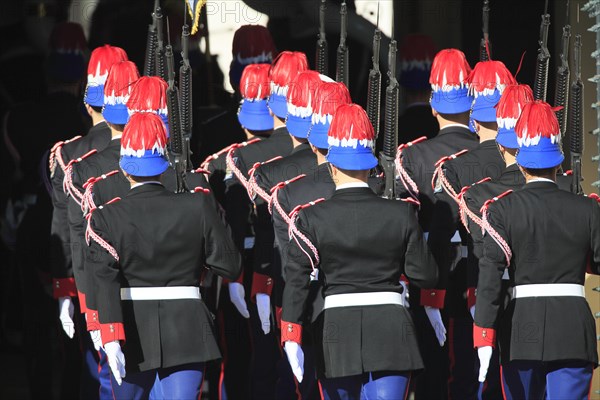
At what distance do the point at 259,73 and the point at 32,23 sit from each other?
253cm

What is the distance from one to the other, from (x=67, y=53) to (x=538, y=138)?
359cm

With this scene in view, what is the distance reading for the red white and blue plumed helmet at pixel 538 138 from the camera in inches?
276

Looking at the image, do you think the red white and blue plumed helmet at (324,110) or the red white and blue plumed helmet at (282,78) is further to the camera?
the red white and blue plumed helmet at (282,78)

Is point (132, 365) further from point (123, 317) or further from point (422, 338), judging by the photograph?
point (422, 338)

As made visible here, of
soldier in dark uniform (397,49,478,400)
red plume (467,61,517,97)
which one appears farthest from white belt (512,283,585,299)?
red plume (467,61,517,97)

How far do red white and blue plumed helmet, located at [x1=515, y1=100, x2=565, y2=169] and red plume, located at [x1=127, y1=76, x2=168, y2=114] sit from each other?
6.04ft

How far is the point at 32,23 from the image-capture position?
10.8 metres

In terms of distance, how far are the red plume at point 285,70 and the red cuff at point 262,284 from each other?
1014 millimetres

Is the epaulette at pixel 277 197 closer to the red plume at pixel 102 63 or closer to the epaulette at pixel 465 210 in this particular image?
the epaulette at pixel 465 210

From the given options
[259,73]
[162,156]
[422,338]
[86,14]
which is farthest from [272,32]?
[162,156]

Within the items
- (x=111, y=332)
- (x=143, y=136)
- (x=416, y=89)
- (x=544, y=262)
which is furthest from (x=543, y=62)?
(x=111, y=332)

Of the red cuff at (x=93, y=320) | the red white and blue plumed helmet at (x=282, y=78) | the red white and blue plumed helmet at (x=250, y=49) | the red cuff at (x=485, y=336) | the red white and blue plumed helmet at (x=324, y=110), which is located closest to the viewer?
the red cuff at (x=485, y=336)

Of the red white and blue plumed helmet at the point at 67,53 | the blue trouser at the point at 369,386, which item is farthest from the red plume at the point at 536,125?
the red white and blue plumed helmet at the point at 67,53

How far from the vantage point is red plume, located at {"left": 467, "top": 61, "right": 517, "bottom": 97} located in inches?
317
